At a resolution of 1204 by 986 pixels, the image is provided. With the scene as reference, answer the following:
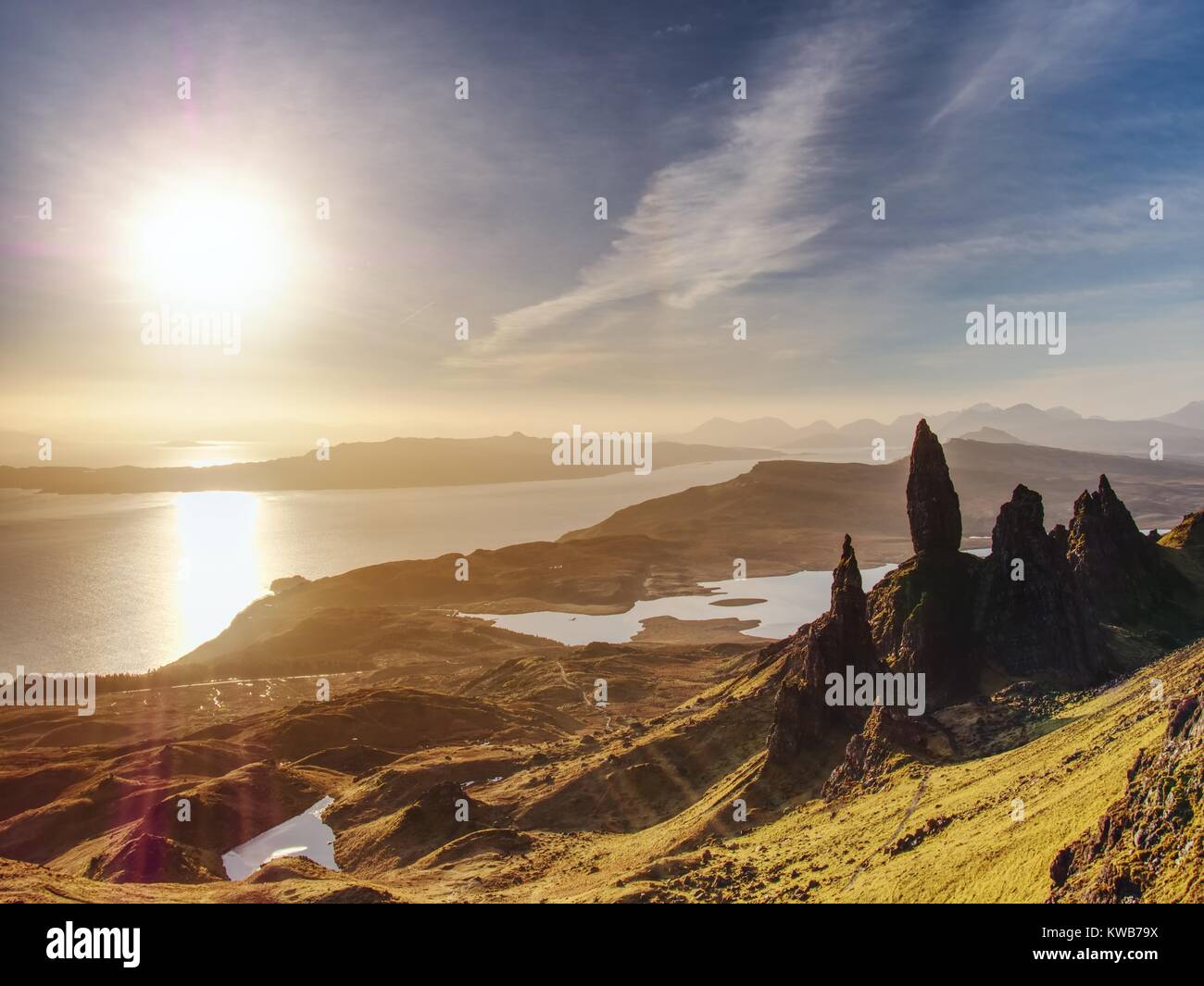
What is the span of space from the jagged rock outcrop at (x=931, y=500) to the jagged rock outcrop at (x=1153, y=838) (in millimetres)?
40972

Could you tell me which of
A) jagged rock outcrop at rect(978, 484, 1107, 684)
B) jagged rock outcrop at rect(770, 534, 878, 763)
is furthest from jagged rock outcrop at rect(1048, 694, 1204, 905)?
jagged rock outcrop at rect(978, 484, 1107, 684)

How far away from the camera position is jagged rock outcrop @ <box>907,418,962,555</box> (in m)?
62.0

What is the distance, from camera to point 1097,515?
7244cm

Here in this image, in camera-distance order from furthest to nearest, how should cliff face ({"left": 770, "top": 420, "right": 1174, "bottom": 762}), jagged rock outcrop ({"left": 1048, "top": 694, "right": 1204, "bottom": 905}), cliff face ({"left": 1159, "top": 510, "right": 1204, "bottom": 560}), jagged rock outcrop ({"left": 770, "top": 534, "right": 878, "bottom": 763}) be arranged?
cliff face ({"left": 1159, "top": 510, "right": 1204, "bottom": 560}), cliff face ({"left": 770, "top": 420, "right": 1174, "bottom": 762}), jagged rock outcrop ({"left": 770, "top": 534, "right": 878, "bottom": 763}), jagged rock outcrop ({"left": 1048, "top": 694, "right": 1204, "bottom": 905})

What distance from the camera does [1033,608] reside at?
183 ft

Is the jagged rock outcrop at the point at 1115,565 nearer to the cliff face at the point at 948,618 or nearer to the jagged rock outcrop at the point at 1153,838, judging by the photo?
the cliff face at the point at 948,618

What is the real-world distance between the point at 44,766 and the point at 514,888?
222ft

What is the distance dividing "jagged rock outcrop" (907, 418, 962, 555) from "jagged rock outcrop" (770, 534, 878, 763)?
996 cm

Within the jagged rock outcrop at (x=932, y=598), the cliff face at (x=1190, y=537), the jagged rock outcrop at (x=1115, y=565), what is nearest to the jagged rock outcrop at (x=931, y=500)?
the jagged rock outcrop at (x=932, y=598)

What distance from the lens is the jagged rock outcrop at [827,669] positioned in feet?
167

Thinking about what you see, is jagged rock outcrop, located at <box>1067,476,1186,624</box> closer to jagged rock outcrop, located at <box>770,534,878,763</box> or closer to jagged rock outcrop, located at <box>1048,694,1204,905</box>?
jagged rock outcrop, located at <box>770,534,878,763</box>

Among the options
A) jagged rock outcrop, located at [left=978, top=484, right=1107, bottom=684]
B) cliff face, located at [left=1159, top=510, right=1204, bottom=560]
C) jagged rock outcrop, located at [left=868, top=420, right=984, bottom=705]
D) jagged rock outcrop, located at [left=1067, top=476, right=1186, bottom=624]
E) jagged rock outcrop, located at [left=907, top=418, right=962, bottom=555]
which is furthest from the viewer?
cliff face, located at [left=1159, top=510, right=1204, bottom=560]
